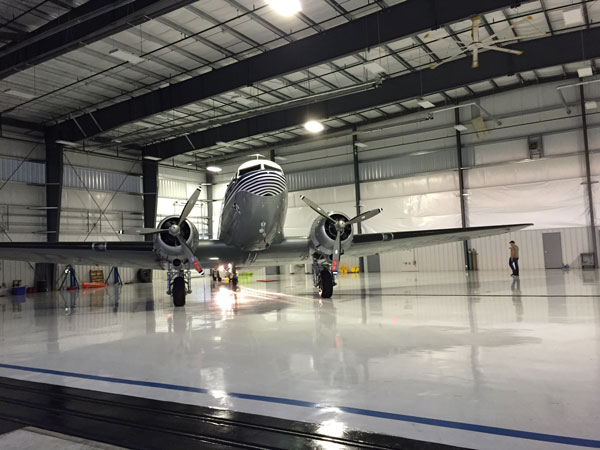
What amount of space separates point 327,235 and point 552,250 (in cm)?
1885

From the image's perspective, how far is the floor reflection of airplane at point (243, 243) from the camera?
42.6 feet

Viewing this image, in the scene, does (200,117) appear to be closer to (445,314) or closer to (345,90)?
(345,90)

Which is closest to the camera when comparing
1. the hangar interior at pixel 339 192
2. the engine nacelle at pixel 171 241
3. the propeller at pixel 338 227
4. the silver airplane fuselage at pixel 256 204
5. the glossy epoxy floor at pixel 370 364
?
the glossy epoxy floor at pixel 370 364

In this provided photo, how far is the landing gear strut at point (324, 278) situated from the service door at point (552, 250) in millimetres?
18227

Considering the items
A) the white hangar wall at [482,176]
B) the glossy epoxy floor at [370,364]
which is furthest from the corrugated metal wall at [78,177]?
the glossy epoxy floor at [370,364]

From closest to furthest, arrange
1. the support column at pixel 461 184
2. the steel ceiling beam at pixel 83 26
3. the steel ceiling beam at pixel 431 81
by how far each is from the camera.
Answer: the steel ceiling beam at pixel 83 26
the steel ceiling beam at pixel 431 81
the support column at pixel 461 184

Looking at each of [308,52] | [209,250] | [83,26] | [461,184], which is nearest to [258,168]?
[209,250]

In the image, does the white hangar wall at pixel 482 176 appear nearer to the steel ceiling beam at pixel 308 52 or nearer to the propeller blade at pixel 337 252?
the steel ceiling beam at pixel 308 52

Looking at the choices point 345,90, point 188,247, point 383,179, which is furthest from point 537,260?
point 188,247

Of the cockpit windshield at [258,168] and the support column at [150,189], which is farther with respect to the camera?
the support column at [150,189]

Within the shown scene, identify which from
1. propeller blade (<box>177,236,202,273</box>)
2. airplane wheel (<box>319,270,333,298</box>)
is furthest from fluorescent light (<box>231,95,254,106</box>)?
airplane wheel (<box>319,270,333,298</box>)

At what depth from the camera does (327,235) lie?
1457 centimetres

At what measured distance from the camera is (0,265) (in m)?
24.2

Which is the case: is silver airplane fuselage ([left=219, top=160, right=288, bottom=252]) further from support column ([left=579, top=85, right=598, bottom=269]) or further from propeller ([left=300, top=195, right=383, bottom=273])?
support column ([left=579, top=85, right=598, bottom=269])
